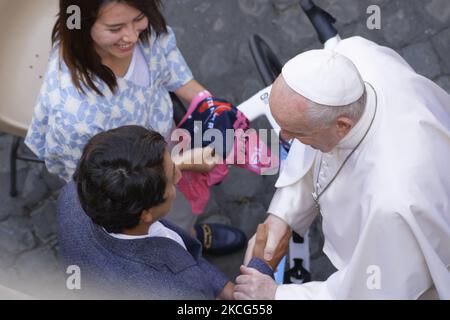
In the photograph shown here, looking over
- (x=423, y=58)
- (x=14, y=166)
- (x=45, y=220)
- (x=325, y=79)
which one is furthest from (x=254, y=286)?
(x=423, y=58)

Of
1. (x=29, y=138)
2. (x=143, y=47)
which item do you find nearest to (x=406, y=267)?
(x=143, y=47)

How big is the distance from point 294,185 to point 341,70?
0.74 meters

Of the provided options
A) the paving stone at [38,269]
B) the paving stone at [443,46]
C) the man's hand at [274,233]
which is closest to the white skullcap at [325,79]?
the man's hand at [274,233]

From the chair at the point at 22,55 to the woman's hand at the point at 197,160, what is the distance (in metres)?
0.89

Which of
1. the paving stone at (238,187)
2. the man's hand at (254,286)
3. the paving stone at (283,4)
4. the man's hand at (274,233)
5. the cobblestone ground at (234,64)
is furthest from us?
the paving stone at (283,4)

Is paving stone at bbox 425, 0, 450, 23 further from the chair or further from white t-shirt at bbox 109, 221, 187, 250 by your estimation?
white t-shirt at bbox 109, 221, 187, 250

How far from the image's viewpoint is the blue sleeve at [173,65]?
2.99 meters

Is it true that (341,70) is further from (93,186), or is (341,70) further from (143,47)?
(143,47)

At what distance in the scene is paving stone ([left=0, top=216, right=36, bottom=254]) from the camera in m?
3.82

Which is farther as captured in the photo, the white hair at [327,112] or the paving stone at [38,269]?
the paving stone at [38,269]

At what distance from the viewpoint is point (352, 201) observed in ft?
7.86

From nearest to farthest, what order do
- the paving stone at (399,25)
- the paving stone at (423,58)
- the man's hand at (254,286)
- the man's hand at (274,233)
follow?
1. the man's hand at (254,286)
2. the man's hand at (274,233)
3. the paving stone at (423,58)
4. the paving stone at (399,25)

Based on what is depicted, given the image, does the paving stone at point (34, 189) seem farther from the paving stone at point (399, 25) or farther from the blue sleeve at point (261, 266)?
the paving stone at point (399, 25)

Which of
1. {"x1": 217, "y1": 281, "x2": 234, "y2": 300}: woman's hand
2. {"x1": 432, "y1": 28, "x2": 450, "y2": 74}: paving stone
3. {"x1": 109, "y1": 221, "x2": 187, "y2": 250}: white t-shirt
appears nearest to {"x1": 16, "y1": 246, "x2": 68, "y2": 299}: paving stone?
{"x1": 109, "y1": 221, "x2": 187, "y2": 250}: white t-shirt
